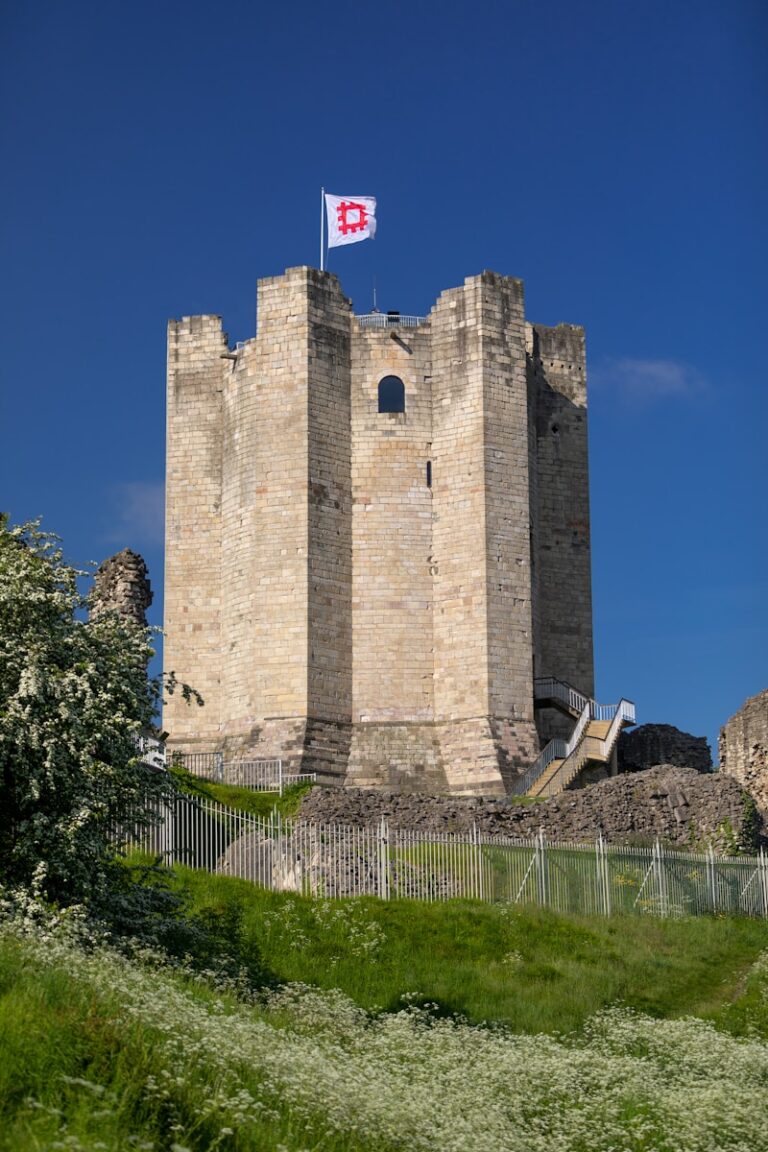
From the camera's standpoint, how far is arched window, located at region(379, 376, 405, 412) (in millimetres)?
48469

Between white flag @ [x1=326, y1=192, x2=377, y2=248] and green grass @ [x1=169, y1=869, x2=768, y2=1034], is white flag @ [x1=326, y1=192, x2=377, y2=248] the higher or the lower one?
the higher one

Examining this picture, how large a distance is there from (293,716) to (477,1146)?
2959cm

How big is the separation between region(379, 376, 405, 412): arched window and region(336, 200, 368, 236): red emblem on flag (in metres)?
4.58

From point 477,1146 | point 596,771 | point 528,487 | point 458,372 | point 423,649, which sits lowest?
point 477,1146

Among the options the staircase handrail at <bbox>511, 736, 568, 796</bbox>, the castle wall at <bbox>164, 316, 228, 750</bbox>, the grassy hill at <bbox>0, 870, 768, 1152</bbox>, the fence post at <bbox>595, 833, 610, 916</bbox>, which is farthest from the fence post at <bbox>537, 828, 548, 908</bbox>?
the castle wall at <bbox>164, 316, 228, 750</bbox>

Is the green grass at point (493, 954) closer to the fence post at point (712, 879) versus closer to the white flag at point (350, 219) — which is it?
the fence post at point (712, 879)

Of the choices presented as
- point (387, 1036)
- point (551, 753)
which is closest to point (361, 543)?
point (551, 753)

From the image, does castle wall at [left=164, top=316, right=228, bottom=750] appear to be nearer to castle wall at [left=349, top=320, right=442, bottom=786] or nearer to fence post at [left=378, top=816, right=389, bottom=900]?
castle wall at [left=349, top=320, right=442, bottom=786]

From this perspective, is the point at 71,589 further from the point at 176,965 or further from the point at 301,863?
the point at 301,863

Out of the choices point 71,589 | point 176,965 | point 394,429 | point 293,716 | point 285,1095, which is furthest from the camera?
point 394,429

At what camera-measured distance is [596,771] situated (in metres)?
47.0

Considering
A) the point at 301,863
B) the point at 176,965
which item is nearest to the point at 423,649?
the point at 301,863

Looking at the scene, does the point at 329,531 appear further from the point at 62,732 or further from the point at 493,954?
the point at 62,732

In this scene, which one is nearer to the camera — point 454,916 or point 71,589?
point 71,589
